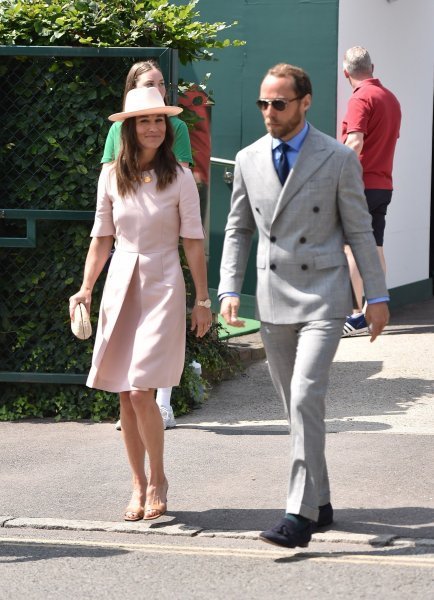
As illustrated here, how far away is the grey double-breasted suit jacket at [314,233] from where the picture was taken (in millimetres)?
5770

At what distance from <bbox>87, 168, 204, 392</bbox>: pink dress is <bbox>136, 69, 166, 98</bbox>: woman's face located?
24.1 inches

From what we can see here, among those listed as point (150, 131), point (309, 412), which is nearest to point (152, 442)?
point (309, 412)

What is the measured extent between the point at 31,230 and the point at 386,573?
3.97 metres

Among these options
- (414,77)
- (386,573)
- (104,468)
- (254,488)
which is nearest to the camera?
(386,573)

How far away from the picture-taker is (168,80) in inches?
329

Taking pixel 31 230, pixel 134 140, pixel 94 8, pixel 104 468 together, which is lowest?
pixel 104 468

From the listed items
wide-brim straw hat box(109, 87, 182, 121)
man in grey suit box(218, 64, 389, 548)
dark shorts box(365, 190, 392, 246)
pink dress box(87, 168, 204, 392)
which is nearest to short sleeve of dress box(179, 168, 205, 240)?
pink dress box(87, 168, 204, 392)

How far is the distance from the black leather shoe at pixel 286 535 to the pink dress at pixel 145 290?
3.22 ft

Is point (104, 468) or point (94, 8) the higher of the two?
point (94, 8)

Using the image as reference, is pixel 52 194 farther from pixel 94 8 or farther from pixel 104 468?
pixel 104 468

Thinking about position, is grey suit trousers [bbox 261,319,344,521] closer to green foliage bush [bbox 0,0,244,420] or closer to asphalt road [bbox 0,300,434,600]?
asphalt road [bbox 0,300,434,600]

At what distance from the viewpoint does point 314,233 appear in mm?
5793

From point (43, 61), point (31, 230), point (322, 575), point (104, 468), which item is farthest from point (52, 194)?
point (322, 575)

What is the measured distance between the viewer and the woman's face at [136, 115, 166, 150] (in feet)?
20.9
